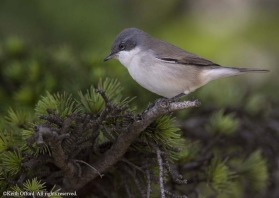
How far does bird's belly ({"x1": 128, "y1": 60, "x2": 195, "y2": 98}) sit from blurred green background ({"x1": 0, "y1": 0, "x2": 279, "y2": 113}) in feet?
0.66

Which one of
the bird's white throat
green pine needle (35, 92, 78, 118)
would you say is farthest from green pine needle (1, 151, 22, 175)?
the bird's white throat

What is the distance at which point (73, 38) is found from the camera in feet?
13.6

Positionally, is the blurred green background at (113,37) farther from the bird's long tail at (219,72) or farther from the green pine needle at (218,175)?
the green pine needle at (218,175)

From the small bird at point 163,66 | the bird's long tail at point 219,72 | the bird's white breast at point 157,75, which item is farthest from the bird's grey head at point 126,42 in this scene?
the bird's long tail at point 219,72

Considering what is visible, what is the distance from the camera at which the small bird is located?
2744mm

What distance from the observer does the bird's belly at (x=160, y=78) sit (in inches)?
107

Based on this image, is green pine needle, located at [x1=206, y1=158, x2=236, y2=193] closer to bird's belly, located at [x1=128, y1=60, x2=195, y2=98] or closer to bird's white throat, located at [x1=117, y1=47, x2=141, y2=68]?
bird's belly, located at [x1=128, y1=60, x2=195, y2=98]

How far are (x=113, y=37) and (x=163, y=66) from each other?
1.38m

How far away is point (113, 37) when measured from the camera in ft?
13.5

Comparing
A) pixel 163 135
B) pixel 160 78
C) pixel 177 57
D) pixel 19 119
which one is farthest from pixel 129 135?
pixel 177 57

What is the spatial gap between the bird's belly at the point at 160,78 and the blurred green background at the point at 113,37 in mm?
201

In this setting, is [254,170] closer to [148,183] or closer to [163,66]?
[163,66]

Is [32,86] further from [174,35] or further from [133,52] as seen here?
[174,35]

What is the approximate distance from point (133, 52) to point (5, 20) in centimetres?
156
